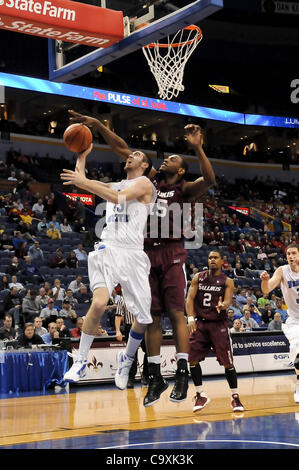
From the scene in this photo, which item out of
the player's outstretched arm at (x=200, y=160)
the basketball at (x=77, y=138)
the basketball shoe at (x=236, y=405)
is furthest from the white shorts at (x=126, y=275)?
the basketball shoe at (x=236, y=405)

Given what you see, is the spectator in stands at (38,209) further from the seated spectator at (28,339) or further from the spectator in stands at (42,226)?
the seated spectator at (28,339)

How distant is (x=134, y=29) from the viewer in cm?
951

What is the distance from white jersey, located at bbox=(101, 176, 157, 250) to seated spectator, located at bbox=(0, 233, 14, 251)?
11215 millimetres

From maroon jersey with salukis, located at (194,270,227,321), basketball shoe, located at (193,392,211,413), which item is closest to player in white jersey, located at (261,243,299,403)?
maroon jersey with salukis, located at (194,270,227,321)

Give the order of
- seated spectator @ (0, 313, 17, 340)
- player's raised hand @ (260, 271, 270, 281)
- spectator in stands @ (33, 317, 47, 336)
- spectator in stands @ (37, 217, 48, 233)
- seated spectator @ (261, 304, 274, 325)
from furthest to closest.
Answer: spectator in stands @ (37, 217, 48, 233)
seated spectator @ (261, 304, 274, 325)
spectator in stands @ (33, 317, 47, 336)
seated spectator @ (0, 313, 17, 340)
player's raised hand @ (260, 271, 270, 281)

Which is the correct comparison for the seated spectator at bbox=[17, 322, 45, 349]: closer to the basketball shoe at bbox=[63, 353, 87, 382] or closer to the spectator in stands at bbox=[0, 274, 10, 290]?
the spectator in stands at bbox=[0, 274, 10, 290]

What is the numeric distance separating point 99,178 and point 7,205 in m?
5.78

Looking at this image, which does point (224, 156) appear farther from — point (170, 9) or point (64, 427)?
point (64, 427)

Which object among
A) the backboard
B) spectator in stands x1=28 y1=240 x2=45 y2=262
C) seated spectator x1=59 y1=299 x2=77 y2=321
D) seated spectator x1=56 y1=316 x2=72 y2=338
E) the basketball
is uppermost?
the backboard

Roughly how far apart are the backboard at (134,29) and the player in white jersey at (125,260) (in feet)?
9.11

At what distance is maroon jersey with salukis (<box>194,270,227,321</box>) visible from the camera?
955 centimetres

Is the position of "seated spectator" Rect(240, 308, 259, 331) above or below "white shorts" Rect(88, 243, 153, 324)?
below

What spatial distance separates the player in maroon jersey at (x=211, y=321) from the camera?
9414 millimetres
